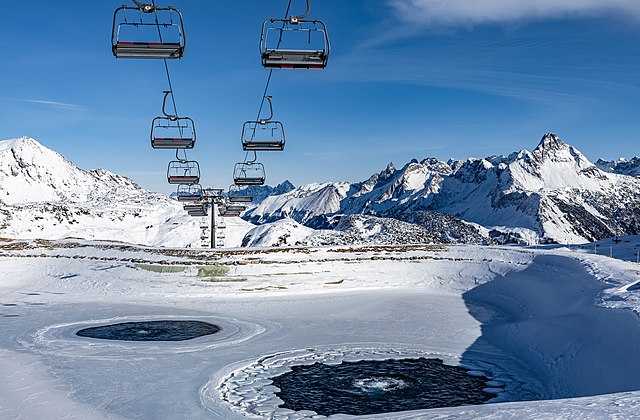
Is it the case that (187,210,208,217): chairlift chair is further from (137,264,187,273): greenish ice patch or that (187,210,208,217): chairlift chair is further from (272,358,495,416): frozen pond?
(272,358,495,416): frozen pond

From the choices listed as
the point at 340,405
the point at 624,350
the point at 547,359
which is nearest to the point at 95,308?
the point at 340,405

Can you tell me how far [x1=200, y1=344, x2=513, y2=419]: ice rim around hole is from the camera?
12.2 metres

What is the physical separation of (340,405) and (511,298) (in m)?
18.1

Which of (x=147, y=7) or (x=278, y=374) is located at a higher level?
(x=147, y=7)

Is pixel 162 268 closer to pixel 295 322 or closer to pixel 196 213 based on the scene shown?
pixel 196 213

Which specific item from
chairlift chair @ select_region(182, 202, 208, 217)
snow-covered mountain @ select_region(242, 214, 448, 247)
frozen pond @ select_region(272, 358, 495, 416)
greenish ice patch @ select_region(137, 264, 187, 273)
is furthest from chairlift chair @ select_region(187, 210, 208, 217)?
snow-covered mountain @ select_region(242, 214, 448, 247)

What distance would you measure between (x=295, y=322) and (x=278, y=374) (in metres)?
7.72

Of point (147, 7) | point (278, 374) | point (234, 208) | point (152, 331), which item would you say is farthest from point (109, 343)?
point (234, 208)

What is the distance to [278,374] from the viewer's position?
14.9 m

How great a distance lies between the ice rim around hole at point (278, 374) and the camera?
479 inches

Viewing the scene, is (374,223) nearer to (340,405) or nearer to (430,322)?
(430,322)

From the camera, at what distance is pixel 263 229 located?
166125mm

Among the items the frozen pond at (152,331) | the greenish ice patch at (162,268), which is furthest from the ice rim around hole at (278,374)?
the greenish ice patch at (162,268)

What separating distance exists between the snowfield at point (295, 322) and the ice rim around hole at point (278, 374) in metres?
0.07
